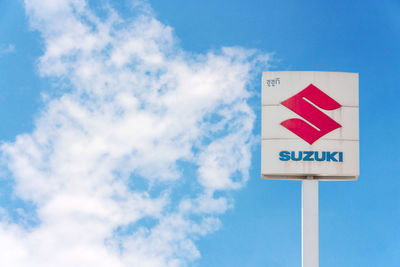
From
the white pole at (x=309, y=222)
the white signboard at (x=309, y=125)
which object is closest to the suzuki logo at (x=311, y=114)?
the white signboard at (x=309, y=125)

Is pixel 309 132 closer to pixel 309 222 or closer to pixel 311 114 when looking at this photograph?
pixel 311 114

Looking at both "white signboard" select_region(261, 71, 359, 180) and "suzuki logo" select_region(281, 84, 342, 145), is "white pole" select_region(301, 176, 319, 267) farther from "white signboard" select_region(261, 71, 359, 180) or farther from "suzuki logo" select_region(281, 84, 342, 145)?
"suzuki logo" select_region(281, 84, 342, 145)

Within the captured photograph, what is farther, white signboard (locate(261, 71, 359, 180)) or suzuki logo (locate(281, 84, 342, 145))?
suzuki logo (locate(281, 84, 342, 145))

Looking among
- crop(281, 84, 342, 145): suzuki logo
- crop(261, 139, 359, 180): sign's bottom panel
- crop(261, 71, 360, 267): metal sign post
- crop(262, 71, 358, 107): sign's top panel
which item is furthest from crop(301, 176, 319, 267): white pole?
crop(262, 71, 358, 107): sign's top panel

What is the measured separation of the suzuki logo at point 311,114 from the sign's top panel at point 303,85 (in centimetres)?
29

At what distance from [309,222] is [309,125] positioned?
17.9 feet

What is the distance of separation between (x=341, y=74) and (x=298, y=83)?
259 cm

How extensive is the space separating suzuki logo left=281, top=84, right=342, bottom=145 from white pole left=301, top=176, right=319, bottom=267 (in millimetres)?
2626

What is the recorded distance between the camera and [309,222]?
102ft

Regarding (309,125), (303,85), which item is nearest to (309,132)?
(309,125)

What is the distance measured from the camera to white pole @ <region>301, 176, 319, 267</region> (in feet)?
101

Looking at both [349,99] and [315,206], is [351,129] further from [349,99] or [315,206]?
[315,206]

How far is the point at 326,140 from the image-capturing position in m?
31.2

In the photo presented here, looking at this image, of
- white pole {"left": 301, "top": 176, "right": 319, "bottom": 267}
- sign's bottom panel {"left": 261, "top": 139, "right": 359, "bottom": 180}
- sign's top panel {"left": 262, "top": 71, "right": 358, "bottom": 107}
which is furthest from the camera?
sign's top panel {"left": 262, "top": 71, "right": 358, "bottom": 107}
